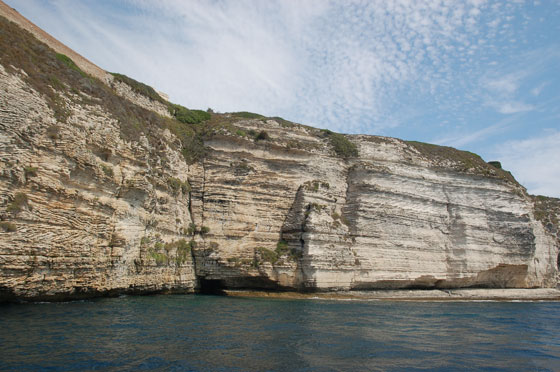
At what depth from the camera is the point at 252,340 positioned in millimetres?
11594

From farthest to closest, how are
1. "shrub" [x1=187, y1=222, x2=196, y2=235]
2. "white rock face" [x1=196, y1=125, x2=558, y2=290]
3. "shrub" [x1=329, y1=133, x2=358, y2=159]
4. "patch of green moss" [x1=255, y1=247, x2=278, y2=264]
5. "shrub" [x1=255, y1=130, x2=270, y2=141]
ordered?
"shrub" [x1=329, y1=133, x2=358, y2=159] → "shrub" [x1=255, y1=130, x2=270, y2=141] → "white rock face" [x1=196, y1=125, x2=558, y2=290] → "patch of green moss" [x1=255, y1=247, x2=278, y2=264] → "shrub" [x1=187, y1=222, x2=196, y2=235]

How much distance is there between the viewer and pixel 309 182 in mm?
31109

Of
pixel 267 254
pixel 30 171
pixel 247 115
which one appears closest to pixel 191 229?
pixel 267 254

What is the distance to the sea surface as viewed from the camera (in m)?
8.83

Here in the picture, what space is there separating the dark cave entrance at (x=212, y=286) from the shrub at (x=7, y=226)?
1402cm

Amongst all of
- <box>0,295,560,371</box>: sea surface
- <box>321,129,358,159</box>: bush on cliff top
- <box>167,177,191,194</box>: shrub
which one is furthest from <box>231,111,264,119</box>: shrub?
<box>0,295,560,371</box>: sea surface

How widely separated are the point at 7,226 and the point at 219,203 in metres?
14.9

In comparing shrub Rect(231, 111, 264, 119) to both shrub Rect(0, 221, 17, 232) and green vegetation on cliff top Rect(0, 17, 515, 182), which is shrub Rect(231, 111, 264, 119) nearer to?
green vegetation on cliff top Rect(0, 17, 515, 182)

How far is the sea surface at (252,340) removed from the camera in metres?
8.83

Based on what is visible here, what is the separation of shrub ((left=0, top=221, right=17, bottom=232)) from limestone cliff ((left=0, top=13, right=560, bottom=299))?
0.04 metres

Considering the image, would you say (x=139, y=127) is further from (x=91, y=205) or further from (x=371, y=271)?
(x=371, y=271)

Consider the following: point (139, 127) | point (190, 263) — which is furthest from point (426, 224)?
point (139, 127)

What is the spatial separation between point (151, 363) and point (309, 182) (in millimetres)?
23619

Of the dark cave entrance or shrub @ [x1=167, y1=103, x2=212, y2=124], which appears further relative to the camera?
shrub @ [x1=167, y1=103, x2=212, y2=124]
